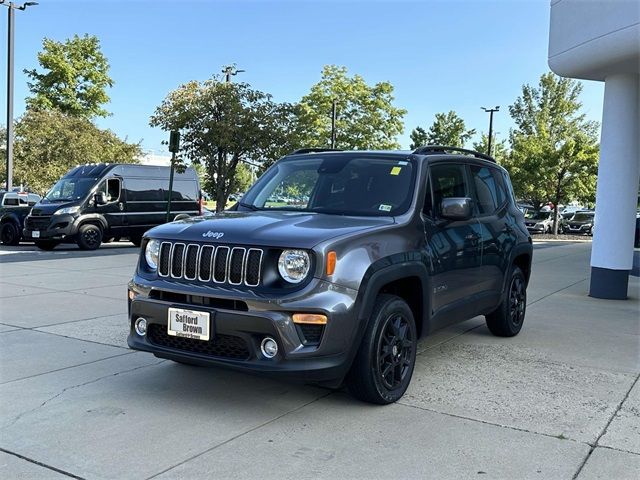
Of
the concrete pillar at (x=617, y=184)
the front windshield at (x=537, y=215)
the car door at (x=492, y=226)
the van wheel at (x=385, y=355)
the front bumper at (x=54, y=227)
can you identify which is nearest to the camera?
the van wheel at (x=385, y=355)

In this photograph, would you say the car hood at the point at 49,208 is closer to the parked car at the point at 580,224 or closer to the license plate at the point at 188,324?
the license plate at the point at 188,324

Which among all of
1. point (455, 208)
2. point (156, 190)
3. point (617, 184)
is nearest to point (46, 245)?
point (156, 190)

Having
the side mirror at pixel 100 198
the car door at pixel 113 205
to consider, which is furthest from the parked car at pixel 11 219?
the car door at pixel 113 205

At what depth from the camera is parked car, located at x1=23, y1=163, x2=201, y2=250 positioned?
15.9 metres

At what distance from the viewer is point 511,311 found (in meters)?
6.56

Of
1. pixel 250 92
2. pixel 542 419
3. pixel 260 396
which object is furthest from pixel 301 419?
pixel 250 92

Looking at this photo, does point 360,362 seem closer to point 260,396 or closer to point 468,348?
point 260,396

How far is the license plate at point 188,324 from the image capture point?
388cm

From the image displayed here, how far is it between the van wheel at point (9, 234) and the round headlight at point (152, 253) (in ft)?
48.4

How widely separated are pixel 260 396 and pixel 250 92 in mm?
17329

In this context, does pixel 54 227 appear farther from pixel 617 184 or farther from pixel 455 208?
pixel 455 208

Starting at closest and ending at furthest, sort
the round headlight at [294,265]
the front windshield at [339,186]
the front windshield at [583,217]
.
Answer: the round headlight at [294,265]
the front windshield at [339,186]
the front windshield at [583,217]

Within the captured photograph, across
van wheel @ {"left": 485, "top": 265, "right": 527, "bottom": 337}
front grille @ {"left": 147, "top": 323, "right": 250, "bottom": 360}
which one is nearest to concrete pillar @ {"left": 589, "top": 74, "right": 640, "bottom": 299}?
van wheel @ {"left": 485, "top": 265, "right": 527, "bottom": 337}

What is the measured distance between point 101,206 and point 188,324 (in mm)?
13675
